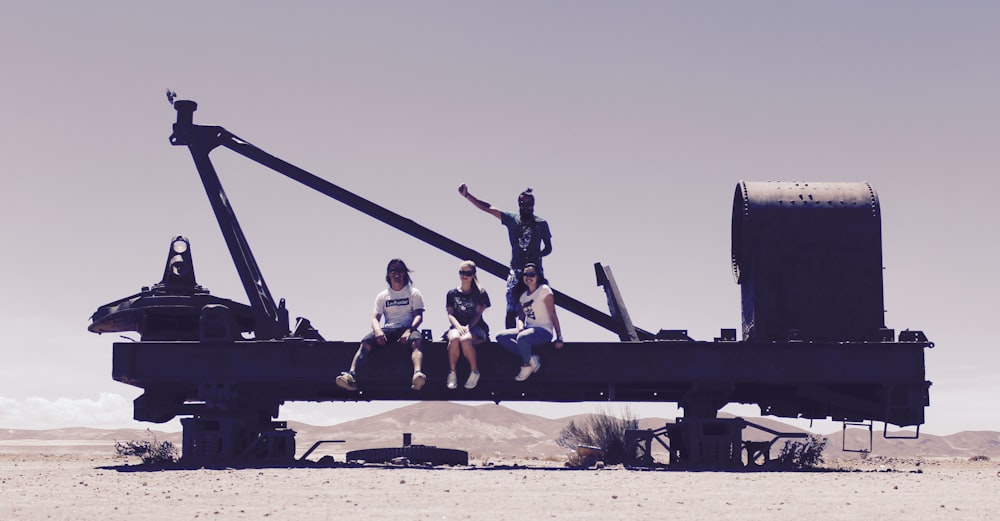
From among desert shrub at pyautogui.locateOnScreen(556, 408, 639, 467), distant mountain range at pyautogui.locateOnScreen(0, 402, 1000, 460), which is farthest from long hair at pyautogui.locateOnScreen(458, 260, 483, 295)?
distant mountain range at pyautogui.locateOnScreen(0, 402, 1000, 460)

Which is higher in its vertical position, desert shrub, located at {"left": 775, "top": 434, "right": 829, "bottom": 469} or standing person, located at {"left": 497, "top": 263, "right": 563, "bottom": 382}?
standing person, located at {"left": 497, "top": 263, "right": 563, "bottom": 382}

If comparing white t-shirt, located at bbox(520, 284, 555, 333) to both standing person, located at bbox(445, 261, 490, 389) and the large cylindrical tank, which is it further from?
the large cylindrical tank

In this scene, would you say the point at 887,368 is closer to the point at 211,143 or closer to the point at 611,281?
the point at 611,281

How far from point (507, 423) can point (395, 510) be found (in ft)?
166

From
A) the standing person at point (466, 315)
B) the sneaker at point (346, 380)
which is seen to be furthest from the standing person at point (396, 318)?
the standing person at point (466, 315)

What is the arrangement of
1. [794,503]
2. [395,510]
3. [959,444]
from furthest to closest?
1. [959,444]
2. [794,503]
3. [395,510]

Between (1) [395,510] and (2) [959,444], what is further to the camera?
(2) [959,444]

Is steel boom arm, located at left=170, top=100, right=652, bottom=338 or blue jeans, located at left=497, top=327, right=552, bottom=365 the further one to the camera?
steel boom arm, located at left=170, top=100, right=652, bottom=338

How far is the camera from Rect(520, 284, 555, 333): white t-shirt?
1339 centimetres

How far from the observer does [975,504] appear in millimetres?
10375

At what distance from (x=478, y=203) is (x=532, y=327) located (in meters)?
1.86

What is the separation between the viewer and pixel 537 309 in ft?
44.6

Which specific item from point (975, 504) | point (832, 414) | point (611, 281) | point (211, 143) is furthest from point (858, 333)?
point (211, 143)

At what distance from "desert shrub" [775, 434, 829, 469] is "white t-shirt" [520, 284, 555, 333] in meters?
5.02
